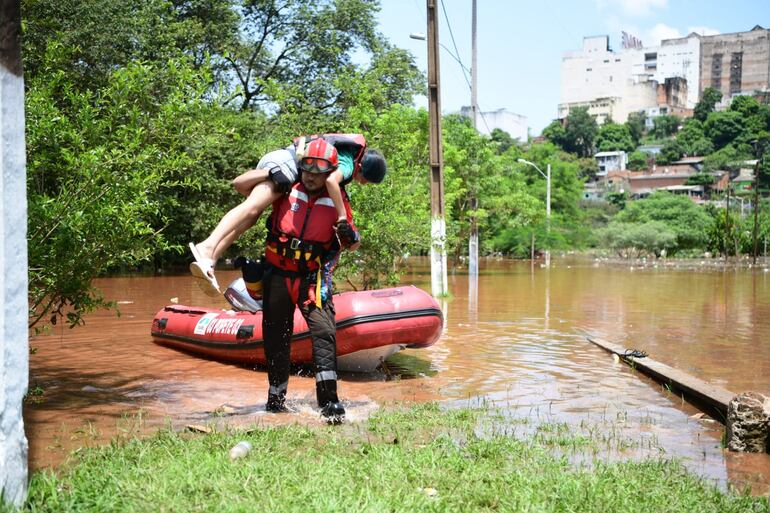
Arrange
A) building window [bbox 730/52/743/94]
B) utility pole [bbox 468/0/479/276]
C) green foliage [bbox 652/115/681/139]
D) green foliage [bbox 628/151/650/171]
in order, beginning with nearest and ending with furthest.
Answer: utility pole [bbox 468/0/479/276] < green foliage [bbox 628/151/650/171] < green foliage [bbox 652/115/681/139] < building window [bbox 730/52/743/94]

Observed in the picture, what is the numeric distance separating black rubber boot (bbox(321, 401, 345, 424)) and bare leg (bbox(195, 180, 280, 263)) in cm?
123

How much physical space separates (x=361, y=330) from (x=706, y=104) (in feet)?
475

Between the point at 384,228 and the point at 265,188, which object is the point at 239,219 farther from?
the point at 384,228

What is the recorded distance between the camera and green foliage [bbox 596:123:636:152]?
13662cm

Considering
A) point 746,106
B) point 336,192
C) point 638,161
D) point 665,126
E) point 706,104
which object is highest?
point 706,104

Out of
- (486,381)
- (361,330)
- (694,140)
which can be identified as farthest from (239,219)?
(694,140)

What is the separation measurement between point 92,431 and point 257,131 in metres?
23.7

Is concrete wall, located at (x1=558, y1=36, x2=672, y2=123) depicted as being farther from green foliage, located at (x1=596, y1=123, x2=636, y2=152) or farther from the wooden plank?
the wooden plank

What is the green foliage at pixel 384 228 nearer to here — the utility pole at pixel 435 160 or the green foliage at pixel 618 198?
the utility pole at pixel 435 160

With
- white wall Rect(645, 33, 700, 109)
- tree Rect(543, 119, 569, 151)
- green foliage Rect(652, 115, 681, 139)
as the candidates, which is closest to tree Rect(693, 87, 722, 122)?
green foliage Rect(652, 115, 681, 139)

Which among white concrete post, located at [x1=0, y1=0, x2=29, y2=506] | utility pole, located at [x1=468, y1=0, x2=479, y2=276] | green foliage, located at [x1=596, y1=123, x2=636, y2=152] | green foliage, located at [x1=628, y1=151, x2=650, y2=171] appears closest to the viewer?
white concrete post, located at [x1=0, y1=0, x2=29, y2=506]

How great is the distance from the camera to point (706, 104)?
138125mm

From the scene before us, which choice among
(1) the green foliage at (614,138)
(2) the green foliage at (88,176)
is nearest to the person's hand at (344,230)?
(2) the green foliage at (88,176)

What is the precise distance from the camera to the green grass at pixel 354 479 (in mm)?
3354
